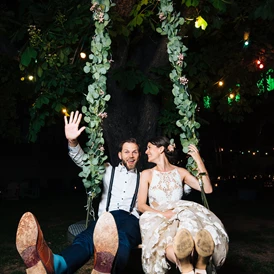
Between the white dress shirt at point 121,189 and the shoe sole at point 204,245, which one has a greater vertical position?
the white dress shirt at point 121,189

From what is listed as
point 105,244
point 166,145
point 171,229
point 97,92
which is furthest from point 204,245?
point 97,92

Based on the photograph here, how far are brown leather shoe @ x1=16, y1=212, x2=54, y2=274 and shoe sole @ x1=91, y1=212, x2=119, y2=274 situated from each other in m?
0.36

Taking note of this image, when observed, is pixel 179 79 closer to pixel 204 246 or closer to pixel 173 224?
pixel 173 224

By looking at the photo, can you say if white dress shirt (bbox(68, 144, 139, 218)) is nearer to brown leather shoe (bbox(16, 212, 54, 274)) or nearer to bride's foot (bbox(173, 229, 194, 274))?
brown leather shoe (bbox(16, 212, 54, 274))

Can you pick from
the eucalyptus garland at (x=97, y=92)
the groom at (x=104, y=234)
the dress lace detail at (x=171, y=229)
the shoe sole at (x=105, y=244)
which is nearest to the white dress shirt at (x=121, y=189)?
the groom at (x=104, y=234)

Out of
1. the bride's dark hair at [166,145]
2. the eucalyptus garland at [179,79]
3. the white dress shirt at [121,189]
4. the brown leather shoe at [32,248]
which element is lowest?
the brown leather shoe at [32,248]

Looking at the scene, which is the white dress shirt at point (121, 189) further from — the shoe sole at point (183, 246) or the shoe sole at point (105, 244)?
the shoe sole at point (183, 246)

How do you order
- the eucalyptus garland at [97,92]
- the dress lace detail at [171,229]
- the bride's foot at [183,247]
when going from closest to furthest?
the bride's foot at [183,247] < the dress lace detail at [171,229] < the eucalyptus garland at [97,92]

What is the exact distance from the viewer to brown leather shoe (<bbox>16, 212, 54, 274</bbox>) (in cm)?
262

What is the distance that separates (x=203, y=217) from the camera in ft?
10.1

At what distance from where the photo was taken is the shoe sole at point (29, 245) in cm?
262

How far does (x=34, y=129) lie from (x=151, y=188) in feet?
7.45

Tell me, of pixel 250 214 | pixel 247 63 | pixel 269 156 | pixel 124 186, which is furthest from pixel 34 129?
pixel 269 156

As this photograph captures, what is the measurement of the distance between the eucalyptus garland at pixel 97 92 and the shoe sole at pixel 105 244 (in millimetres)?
A: 787
